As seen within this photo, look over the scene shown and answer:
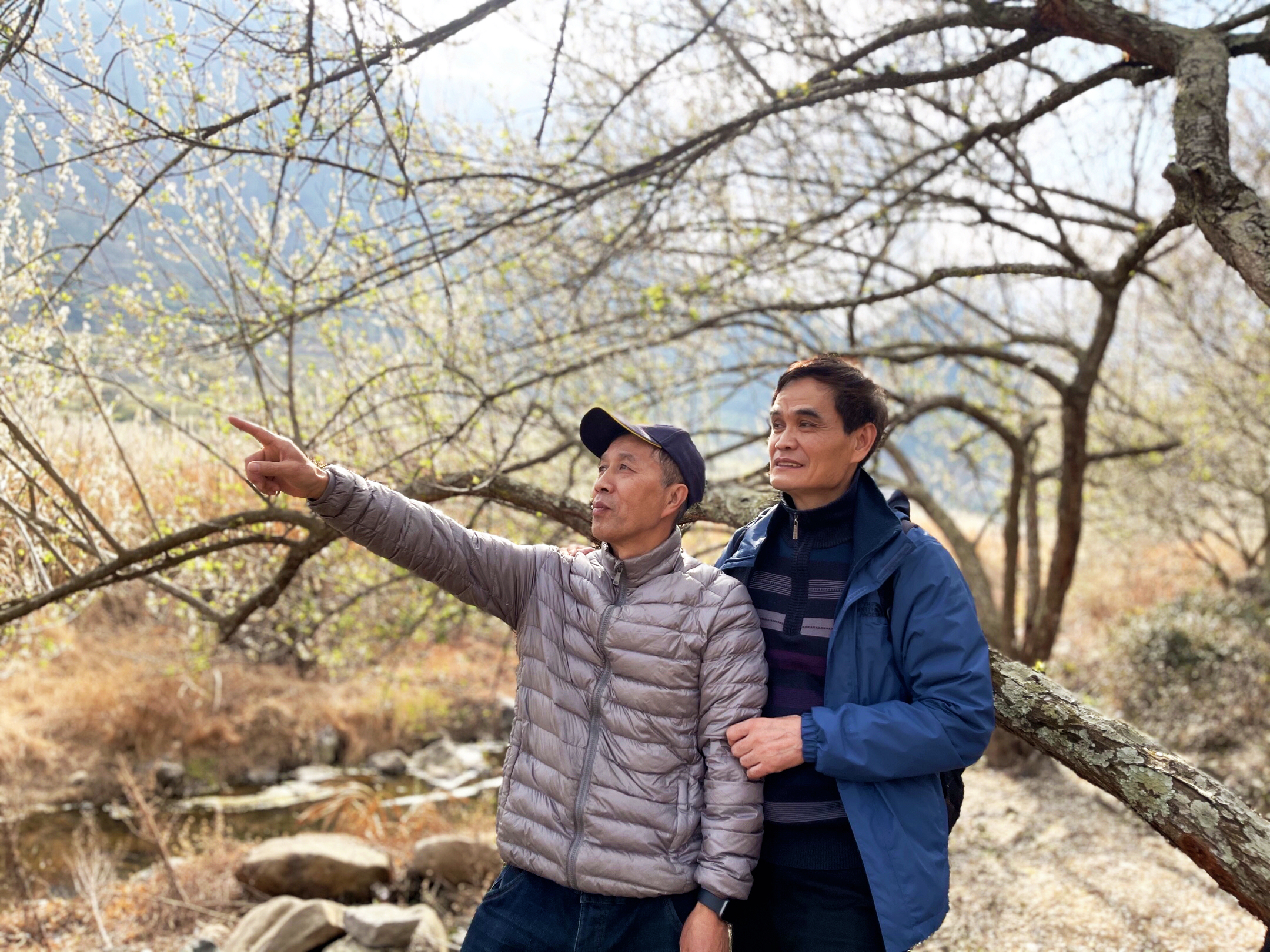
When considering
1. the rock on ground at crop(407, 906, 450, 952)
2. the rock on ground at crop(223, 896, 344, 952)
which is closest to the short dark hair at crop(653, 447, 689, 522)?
the rock on ground at crop(407, 906, 450, 952)

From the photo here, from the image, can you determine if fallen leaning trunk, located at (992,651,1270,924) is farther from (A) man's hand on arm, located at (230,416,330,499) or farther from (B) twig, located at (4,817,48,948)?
(B) twig, located at (4,817,48,948)

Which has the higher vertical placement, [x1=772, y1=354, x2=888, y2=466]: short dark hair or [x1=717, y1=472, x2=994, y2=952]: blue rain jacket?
[x1=772, y1=354, x2=888, y2=466]: short dark hair

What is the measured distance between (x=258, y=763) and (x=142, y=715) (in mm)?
1268

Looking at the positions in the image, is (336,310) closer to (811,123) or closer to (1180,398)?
(811,123)

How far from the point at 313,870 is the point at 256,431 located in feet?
18.3

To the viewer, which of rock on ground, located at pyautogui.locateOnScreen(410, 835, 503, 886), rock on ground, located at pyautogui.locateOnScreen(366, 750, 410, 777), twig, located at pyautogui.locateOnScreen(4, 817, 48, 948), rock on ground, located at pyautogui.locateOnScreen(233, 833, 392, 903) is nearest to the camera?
twig, located at pyautogui.locateOnScreen(4, 817, 48, 948)

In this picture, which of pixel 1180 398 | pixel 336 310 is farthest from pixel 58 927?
pixel 1180 398

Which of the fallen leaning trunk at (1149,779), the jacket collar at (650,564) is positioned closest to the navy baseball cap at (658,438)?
the jacket collar at (650,564)

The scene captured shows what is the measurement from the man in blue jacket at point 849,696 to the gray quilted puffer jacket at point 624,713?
0.32ft

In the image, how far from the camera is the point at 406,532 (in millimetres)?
2039

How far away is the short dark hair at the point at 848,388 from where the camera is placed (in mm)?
2111

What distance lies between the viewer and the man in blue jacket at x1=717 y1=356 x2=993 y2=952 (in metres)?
1.80

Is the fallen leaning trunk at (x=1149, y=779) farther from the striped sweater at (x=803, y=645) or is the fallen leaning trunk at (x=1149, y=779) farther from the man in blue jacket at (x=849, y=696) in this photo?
the striped sweater at (x=803, y=645)

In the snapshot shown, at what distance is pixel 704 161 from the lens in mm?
6180
